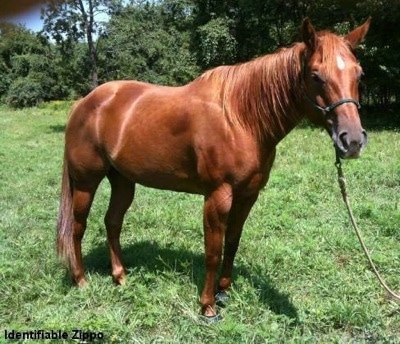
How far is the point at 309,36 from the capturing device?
252cm

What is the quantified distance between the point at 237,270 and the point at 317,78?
2.05 meters

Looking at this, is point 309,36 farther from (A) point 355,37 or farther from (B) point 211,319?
(B) point 211,319

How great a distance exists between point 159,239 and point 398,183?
3582 millimetres

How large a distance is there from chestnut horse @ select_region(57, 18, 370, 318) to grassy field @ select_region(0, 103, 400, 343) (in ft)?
0.82

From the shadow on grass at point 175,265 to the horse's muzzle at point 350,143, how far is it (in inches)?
55.7

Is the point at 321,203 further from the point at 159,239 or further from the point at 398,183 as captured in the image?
the point at 159,239

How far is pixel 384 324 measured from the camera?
3055mm

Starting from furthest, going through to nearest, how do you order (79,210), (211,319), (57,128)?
(57,128)
(79,210)
(211,319)

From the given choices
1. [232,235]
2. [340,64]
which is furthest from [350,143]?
[232,235]

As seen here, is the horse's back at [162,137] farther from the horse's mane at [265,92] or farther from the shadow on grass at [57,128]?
the shadow on grass at [57,128]

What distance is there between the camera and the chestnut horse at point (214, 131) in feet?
8.12

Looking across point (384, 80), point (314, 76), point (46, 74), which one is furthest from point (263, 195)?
point (46, 74)

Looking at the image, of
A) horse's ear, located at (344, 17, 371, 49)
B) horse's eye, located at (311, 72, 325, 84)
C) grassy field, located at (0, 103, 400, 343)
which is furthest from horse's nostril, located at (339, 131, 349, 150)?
grassy field, located at (0, 103, 400, 343)

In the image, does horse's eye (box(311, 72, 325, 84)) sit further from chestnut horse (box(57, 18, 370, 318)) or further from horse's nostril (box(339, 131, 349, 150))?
horse's nostril (box(339, 131, 349, 150))
